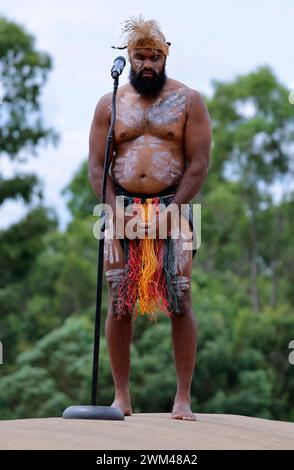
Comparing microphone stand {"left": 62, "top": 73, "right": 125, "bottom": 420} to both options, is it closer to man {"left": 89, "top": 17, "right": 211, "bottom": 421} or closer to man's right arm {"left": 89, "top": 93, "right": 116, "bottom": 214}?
man {"left": 89, "top": 17, "right": 211, "bottom": 421}

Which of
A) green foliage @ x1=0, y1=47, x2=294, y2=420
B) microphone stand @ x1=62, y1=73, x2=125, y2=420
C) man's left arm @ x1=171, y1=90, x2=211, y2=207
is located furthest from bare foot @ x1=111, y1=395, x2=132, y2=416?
green foliage @ x1=0, y1=47, x2=294, y2=420

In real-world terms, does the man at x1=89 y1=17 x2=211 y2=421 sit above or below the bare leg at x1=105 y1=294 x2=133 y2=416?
above

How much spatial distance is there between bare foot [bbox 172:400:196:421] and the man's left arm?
1.26m

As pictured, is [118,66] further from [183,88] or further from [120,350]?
[120,350]

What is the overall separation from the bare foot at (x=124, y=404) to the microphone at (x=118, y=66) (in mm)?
2065

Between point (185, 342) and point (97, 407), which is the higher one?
point (185, 342)

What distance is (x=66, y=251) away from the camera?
4278 centimetres

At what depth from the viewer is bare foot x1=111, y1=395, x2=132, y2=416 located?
8.72m

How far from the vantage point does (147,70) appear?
8734 mm

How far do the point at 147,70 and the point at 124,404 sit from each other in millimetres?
2114

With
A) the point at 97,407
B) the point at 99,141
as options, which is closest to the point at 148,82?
the point at 99,141
